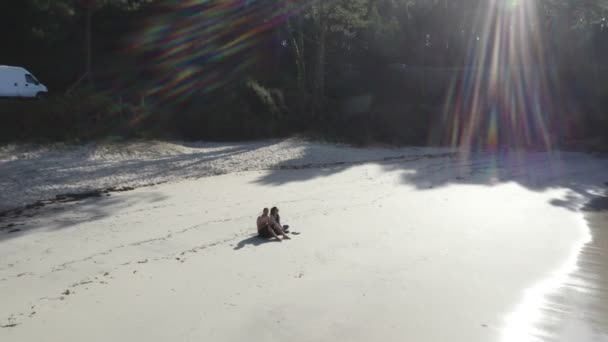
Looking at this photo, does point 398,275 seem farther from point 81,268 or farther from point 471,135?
point 471,135

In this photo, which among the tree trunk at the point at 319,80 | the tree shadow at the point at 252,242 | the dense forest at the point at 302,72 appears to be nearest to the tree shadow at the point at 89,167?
the dense forest at the point at 302,72

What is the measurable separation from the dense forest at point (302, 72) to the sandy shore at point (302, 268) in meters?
8.82

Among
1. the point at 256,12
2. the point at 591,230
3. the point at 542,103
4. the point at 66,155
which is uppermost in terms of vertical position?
the point at 256,12

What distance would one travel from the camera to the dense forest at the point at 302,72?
2242 centimetres

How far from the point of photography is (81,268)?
327 inches

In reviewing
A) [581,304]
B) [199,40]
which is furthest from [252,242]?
[199,40]

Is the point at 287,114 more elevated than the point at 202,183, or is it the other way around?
the point at 287,114

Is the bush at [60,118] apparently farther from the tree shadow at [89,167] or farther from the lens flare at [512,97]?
the lens flare at [512,97]

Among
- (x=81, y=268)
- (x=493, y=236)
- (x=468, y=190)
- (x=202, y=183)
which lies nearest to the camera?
(x=81, y=268)

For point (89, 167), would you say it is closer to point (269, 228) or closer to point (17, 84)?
point (17, 84)

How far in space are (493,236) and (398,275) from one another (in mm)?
3633

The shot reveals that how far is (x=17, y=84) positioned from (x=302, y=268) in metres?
16.8

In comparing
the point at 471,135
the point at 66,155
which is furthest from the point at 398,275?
the point at 471,135

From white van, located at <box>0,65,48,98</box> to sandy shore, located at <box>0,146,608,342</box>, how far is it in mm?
9877
